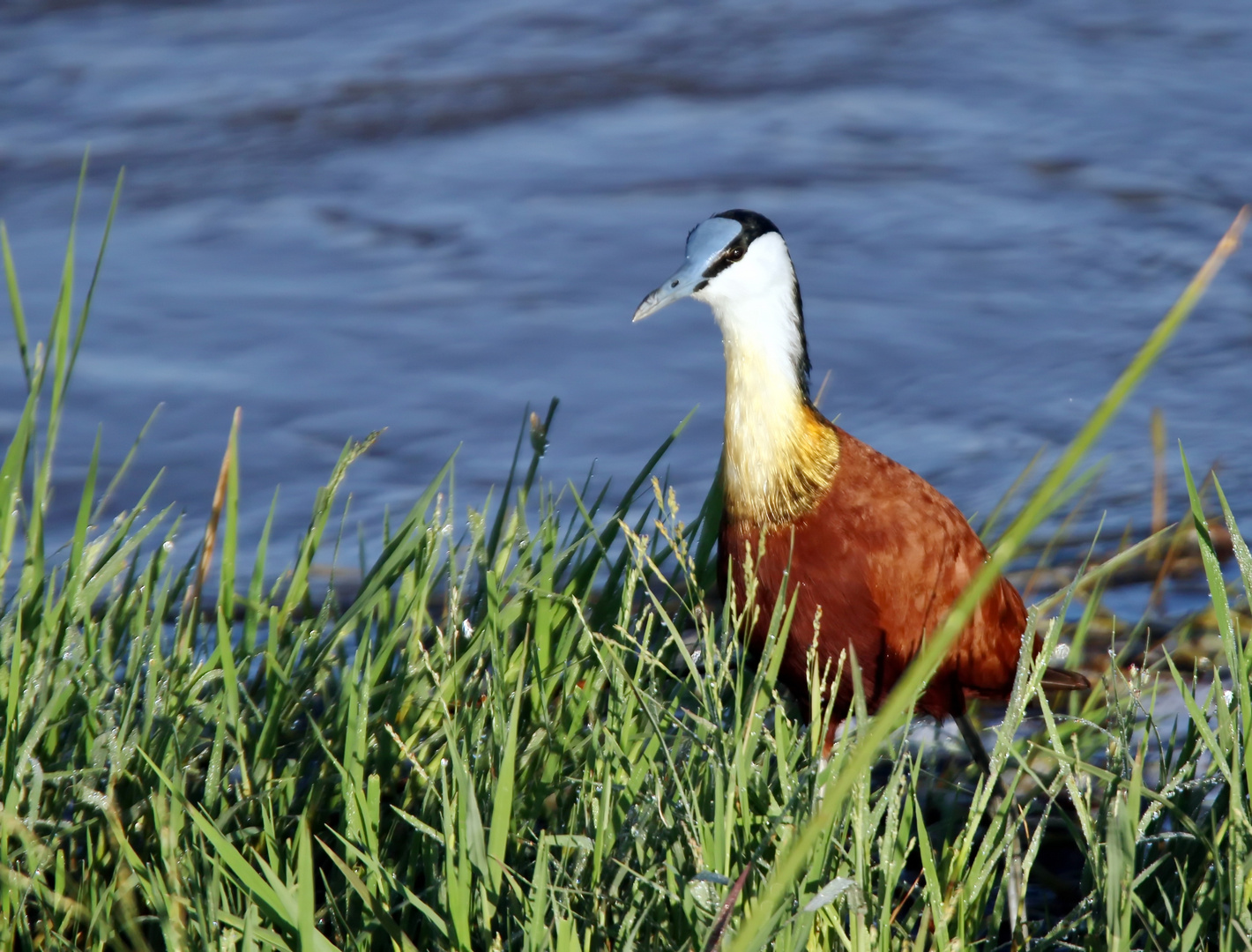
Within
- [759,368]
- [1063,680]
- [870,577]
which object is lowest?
[1063,680]

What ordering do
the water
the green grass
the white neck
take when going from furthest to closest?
the water, the white neck, the green grass

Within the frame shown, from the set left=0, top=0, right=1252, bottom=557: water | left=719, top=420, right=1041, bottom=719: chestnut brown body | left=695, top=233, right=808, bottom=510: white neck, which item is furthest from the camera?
left=0, top=0, right=1252, bottom=557: water

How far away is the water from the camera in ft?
15.2

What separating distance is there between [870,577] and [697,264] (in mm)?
632

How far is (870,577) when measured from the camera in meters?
2.53

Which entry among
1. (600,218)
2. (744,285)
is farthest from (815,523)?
(600,218)

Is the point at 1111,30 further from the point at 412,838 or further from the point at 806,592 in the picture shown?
the point at 412,838

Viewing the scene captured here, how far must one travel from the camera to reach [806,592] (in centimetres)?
250

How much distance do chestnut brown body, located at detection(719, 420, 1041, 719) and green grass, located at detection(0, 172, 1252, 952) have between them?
15 cm

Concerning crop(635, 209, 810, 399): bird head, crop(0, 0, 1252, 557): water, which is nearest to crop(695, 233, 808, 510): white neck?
crop(635, 209, 810, 399): bird head

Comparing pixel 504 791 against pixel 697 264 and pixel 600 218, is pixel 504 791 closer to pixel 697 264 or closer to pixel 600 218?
pixel 697 264

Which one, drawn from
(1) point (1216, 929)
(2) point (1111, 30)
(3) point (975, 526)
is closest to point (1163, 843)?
(1) point (1216, 929)

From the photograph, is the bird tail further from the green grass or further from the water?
the water

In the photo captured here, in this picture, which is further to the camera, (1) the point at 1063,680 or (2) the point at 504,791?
(1) the point at 1063,680
